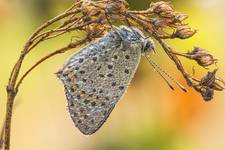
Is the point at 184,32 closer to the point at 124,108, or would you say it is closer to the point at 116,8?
the point at 116,8

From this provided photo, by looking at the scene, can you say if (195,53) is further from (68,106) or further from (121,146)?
(121,146)

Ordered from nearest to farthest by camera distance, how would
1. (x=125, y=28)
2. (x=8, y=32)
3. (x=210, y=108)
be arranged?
(x=125, y=28)
(x=210, y=108)
(x=8, y=32)

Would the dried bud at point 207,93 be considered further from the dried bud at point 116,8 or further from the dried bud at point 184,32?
the dried bud at point 116,8

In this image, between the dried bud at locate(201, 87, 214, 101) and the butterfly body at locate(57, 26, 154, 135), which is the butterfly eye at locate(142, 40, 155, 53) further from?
the dried bud at locate(201, 87, 214, 101)

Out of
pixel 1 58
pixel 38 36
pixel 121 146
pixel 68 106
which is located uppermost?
pixel 1 58

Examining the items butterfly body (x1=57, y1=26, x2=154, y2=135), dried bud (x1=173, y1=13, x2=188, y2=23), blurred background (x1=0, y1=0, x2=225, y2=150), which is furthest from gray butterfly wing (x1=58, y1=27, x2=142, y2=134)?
blurred background (x1=0, y1=0, x2=225, y2=150)

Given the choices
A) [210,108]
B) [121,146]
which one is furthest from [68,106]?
[210,108]
